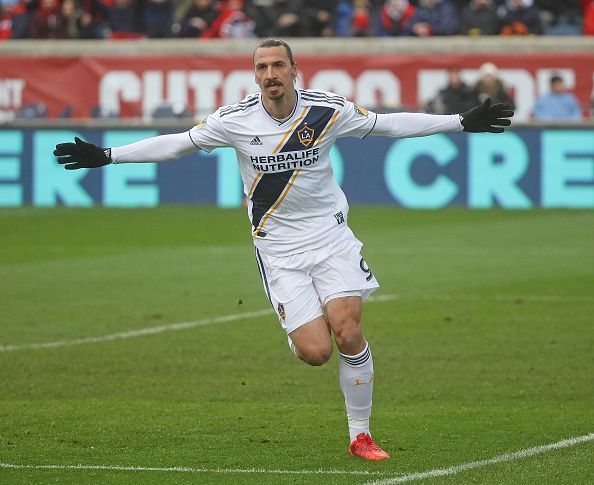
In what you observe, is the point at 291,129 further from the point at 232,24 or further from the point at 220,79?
the point at 232,24

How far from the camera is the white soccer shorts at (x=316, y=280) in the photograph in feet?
24.7

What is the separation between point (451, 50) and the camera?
26.1m

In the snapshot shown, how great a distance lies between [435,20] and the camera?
87.8ft

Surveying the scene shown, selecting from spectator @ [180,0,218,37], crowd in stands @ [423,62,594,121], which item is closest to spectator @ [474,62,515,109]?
crowd in stands @ [423,62,594,121]

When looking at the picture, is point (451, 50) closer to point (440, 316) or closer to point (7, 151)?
point (7, 151)

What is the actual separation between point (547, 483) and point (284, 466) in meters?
1.34

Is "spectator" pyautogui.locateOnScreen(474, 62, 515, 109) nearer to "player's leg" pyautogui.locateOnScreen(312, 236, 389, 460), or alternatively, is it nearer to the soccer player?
the soccer player

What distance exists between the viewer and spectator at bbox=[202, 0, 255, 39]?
27594 millimetres

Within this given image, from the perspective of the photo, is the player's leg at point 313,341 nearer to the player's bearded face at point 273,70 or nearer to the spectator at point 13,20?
the player's bearded face at point 273,70

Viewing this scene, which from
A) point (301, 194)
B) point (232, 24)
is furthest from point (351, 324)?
point (232, 24)

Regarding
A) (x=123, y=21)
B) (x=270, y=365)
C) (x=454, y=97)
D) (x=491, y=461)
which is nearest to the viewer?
(x=491, y=461)

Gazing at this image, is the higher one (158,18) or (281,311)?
(158,18)

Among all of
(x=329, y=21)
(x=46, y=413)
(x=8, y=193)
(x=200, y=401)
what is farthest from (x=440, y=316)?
(x=329, y=21)

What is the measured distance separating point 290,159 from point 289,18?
784 inches
